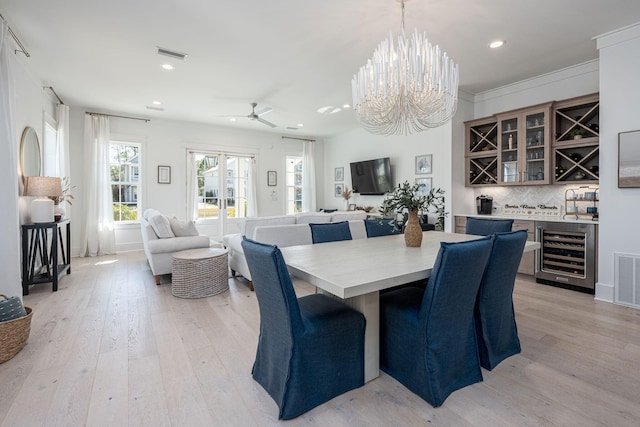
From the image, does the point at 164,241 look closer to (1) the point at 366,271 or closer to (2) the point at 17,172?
(2) the point at 17,172

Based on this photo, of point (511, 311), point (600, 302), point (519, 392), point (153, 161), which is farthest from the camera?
point (153, 161)

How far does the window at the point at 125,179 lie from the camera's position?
6.33 metres

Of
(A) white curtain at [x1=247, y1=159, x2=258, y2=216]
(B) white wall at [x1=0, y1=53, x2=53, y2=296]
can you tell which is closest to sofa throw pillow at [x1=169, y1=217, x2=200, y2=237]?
(B) white wall at [x1=0, y1=53, x2=53, y2=296]

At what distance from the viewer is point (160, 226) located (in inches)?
165

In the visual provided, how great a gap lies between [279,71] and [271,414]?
3943mm

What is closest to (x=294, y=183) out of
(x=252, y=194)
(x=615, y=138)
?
(x=252, y=194)

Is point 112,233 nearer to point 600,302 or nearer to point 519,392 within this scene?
point 519,392

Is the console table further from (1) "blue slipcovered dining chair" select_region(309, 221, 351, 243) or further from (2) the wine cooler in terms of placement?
(2) the wine cooler

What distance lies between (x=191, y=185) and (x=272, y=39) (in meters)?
4.58

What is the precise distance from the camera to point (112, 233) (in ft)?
20.1

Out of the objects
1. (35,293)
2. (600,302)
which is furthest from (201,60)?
(600,302)

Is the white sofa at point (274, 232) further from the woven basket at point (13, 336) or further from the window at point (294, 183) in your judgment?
the window at point (294, 183)

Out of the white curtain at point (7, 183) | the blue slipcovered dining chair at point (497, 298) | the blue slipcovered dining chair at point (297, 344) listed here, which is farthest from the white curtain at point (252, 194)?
the blue slipcovered dining chair at point (497, 298)

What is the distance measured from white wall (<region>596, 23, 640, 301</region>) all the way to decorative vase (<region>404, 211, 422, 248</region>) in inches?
97.5
